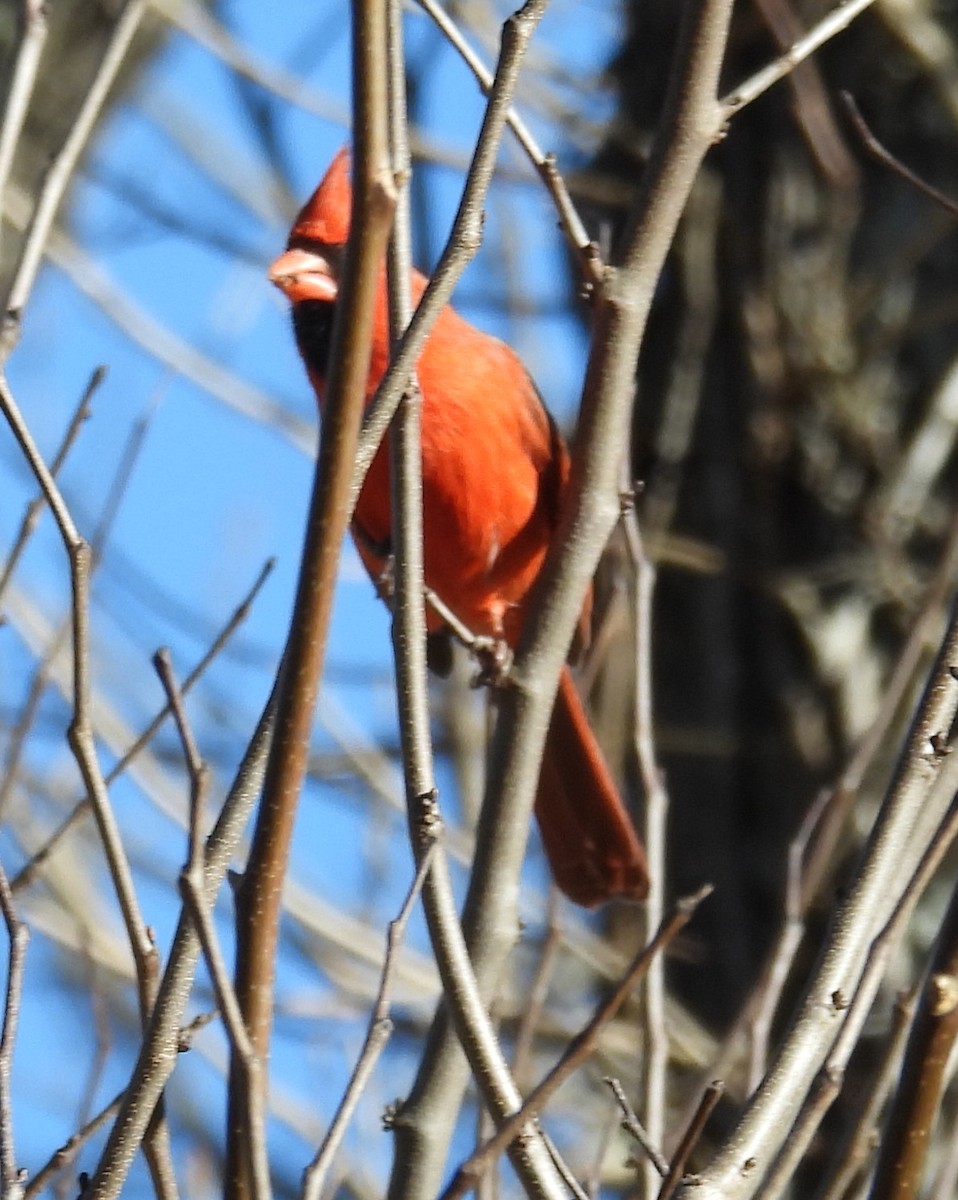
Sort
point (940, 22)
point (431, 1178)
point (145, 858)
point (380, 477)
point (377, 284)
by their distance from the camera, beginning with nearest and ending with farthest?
point (377, 284), point (431, 1178), point (380, 477), point (145, 858), point (940, 22)

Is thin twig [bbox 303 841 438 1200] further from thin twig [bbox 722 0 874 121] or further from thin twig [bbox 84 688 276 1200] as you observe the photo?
thin twig [bbox 722 0 874 121]

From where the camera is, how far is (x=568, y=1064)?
1177 millimetres

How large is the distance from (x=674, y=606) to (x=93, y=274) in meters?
1.49

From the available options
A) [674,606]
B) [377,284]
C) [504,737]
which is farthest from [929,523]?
[377,284]

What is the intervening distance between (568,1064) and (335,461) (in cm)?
41

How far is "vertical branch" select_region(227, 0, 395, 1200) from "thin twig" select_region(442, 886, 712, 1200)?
142 millimetres

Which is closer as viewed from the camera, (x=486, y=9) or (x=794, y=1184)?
(x=794, y=1184)

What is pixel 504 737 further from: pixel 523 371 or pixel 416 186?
pixel 416 186

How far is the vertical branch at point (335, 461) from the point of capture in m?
1.17

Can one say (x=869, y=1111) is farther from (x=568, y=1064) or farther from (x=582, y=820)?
(x=582, y=820)

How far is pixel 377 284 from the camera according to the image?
1188 millimetres

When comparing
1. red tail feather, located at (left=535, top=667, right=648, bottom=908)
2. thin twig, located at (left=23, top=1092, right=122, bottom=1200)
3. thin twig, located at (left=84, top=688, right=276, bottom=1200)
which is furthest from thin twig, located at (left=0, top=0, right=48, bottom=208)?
red tail feather, located at (left=535, top=667, right=648, bottom=908)

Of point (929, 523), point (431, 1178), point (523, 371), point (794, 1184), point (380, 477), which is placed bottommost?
point (431, 1178)

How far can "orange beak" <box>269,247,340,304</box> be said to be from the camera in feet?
9.55
